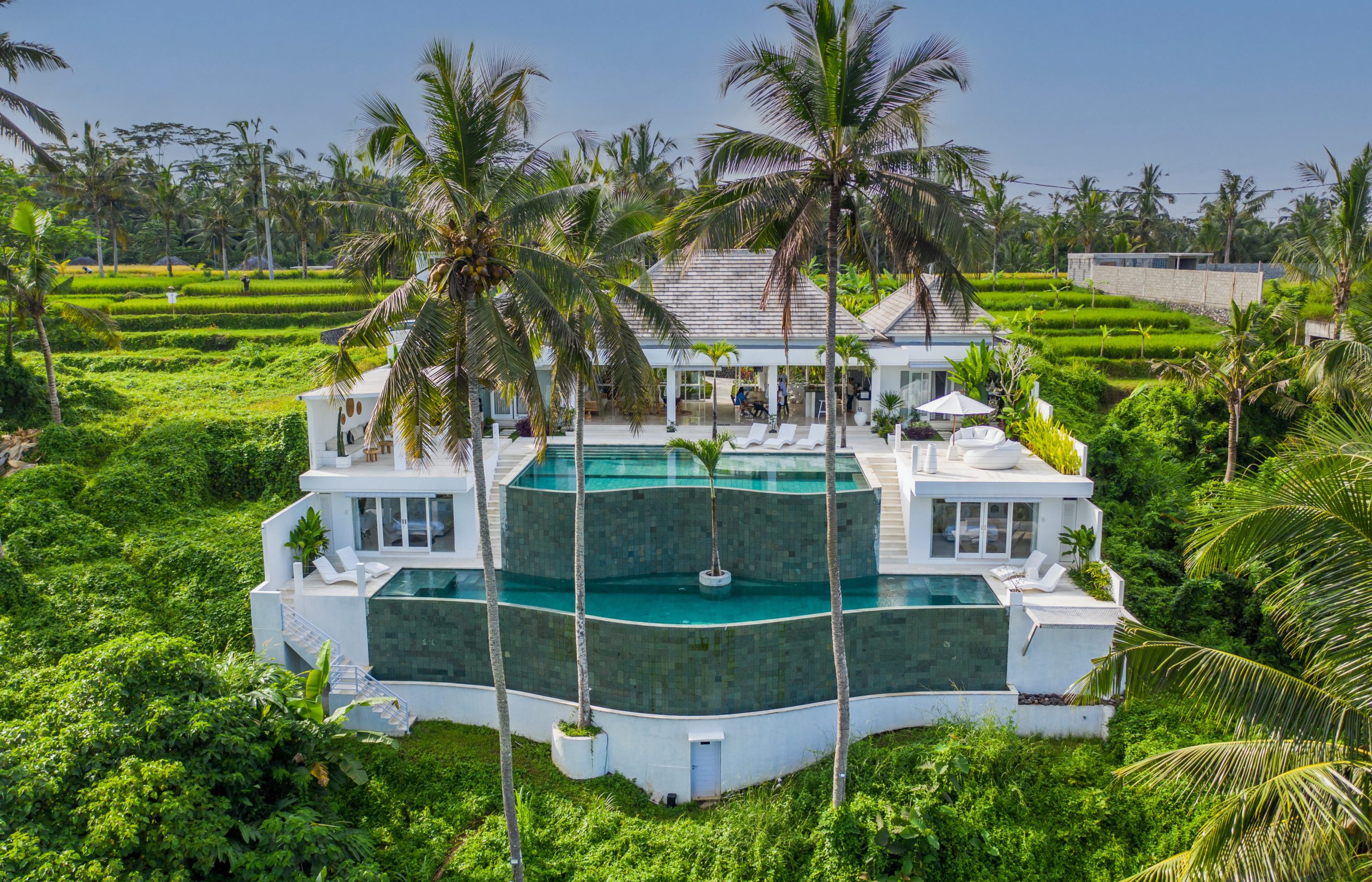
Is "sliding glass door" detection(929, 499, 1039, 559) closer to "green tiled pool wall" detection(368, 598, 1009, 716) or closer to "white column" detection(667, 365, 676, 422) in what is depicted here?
"green tiled pool wall" detection(368, 598, 1009, 716)

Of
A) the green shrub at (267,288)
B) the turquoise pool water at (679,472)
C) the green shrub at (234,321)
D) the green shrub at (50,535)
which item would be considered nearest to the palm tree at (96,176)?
the green shrub at (267,288)

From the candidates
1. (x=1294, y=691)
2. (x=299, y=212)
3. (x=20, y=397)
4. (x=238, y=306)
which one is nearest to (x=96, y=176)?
(x=299, y=212)

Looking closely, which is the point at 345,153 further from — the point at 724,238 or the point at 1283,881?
the point at 1283,881

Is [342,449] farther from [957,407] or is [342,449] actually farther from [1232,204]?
[1232,204]

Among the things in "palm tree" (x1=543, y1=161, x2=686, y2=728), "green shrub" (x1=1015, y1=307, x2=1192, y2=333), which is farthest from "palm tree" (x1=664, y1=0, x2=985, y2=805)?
"green shrub" (x1=1015, y1=307, x2=1192, y2=333)

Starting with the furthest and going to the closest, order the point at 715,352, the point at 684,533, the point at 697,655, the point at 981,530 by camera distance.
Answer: the point at 715,352, the point at 981,530, the point at 684,533, the point at 697,655

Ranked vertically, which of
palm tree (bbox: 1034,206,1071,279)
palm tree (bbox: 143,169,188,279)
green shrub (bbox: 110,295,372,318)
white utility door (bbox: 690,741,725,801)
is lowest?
white utility door (bbox: 690,741,725,801)

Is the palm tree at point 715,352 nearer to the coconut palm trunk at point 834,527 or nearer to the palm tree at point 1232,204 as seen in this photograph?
the coconut palm trunk at point 834,527
